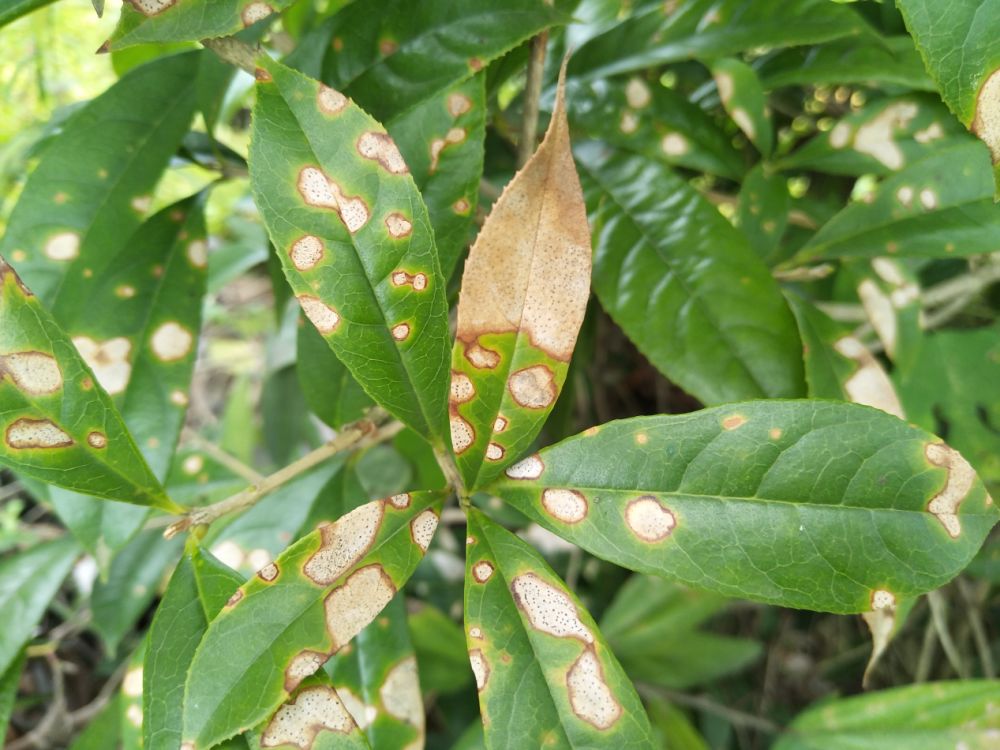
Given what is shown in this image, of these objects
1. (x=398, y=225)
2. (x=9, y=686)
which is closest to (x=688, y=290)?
(x=398, y=225)

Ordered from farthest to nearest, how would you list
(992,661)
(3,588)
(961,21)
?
1. (992,661)
2. (3,588)
3. (961,21)

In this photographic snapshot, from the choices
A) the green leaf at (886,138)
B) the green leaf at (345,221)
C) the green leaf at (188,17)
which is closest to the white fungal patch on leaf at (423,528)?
the green leaf at (345,221)

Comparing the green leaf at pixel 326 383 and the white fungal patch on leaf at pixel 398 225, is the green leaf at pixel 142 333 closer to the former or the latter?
the green leaf at pixel 326 383

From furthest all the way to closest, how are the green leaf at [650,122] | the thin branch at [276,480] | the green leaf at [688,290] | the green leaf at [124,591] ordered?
the green leaf at [124,591]
the green leaf at [650,122]
the green leaf at [688,290]
the thin branch at [276,480]

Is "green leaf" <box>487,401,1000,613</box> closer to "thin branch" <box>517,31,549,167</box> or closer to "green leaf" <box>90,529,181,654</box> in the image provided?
"thin branch" <box>517,31,549,167</box>

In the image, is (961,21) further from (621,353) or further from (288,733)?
(621,353)

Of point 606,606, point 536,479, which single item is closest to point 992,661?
point 606,606
